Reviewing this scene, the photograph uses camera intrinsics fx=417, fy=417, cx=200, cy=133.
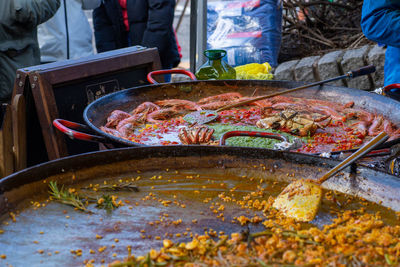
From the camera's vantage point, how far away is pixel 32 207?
1.60m

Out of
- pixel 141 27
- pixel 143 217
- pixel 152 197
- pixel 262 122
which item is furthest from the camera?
pixel 141 27

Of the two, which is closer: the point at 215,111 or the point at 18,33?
the point at 215,111

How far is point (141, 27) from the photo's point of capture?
5359 mm

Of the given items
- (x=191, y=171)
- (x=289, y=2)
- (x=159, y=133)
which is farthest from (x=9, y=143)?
(x=289, y=2)

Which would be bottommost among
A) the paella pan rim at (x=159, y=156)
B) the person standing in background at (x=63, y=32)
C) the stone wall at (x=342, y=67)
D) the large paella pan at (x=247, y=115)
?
the stone wall at (x=342, y=67)

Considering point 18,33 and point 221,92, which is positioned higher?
point 18,33

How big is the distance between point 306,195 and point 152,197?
2.01 ft

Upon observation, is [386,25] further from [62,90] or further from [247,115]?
[62,90]

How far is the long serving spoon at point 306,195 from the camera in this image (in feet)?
5.06

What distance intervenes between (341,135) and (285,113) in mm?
368

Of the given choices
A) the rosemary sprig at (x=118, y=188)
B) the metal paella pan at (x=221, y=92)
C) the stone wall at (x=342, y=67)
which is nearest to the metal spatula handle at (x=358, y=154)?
the rosemary sprig at (x=118, y=188)

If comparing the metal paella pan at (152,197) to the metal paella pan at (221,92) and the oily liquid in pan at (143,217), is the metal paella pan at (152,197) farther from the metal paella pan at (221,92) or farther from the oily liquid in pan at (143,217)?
the metal paella pan at (221,92)

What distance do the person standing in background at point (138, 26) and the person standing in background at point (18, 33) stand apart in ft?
4.17

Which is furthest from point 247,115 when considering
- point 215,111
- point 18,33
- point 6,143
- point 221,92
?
point 18,33
